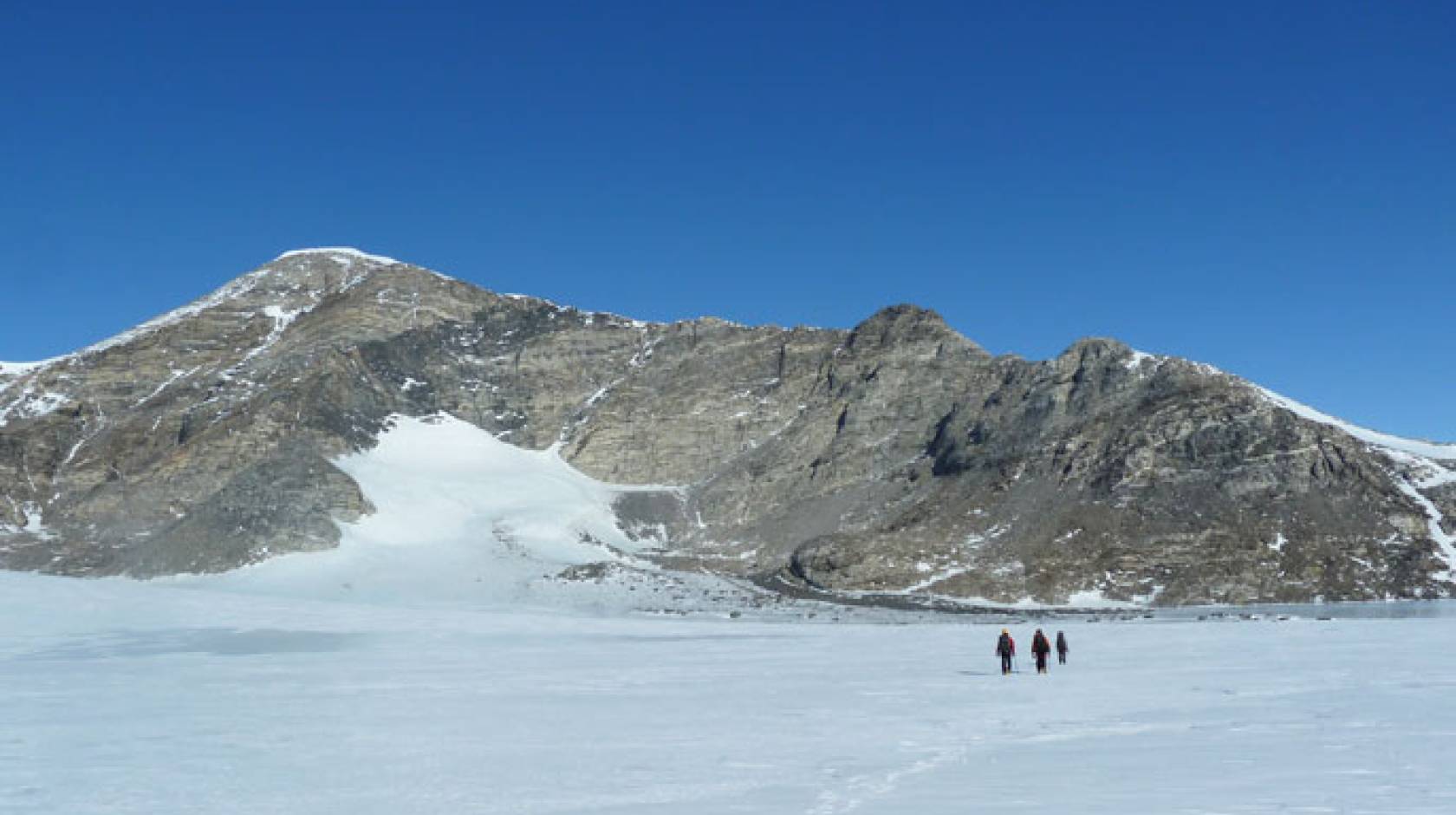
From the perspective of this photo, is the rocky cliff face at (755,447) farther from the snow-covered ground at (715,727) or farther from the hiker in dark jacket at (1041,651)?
the hiker in dark jacket at (1041,651)

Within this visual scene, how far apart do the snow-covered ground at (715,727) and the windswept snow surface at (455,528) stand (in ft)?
199

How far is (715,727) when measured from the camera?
24.4m

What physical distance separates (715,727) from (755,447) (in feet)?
438

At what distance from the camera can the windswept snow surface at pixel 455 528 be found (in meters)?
110

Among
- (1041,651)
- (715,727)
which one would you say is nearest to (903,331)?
(1041,651)

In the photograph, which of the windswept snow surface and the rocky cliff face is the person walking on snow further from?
the windswept snow surface

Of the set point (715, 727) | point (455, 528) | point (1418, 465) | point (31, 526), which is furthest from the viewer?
point (455, 528)

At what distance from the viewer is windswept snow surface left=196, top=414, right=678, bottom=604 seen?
110000 mm

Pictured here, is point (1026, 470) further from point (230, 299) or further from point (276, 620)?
point (230, 299)

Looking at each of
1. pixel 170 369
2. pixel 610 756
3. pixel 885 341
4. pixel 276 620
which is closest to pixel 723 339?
pixel 885 341

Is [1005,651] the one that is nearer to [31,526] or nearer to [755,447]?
[755,447]

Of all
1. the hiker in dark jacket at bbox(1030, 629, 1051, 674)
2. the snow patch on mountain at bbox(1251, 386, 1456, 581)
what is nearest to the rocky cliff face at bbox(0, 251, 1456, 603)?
the snow patch on mountain at bbox(1251, 386, 1456, 581)

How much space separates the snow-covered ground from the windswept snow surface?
60.8 meters

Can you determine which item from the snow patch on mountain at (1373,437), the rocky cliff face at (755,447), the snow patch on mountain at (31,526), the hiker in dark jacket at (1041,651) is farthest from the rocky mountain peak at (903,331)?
the hiker in dark jacket at (1041,651)
